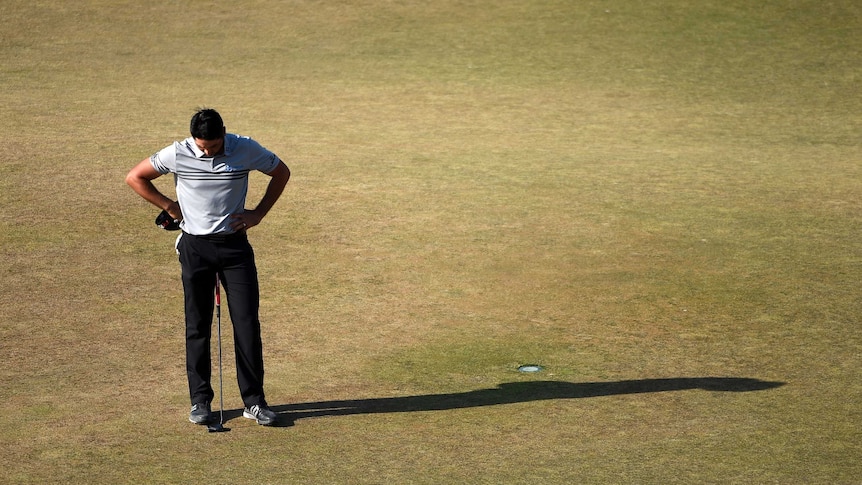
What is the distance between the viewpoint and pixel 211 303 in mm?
7398

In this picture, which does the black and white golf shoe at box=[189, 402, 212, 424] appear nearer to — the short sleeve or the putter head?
the putter head

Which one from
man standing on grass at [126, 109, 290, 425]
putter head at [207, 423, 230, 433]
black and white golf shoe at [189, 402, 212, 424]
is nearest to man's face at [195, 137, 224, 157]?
man standing on grass at [126, 109, 290, 425]

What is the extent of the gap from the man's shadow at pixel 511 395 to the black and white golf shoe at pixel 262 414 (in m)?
0.08

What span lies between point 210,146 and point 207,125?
16 cm

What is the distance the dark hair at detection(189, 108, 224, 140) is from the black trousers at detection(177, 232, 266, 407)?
2.14 feet

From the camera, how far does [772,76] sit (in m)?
21.6

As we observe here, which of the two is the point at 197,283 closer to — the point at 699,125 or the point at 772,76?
the point at 699,125

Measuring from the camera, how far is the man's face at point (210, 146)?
7047 millimetres

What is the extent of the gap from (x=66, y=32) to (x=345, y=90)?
640 centimetres

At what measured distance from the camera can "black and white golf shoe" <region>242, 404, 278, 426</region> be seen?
285 inches

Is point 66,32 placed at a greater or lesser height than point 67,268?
greater

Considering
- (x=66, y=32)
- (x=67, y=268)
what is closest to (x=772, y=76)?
(x=66, y=32)

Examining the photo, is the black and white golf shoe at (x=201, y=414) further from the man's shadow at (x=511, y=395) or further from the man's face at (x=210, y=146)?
the man's face at (x=210, y=146)

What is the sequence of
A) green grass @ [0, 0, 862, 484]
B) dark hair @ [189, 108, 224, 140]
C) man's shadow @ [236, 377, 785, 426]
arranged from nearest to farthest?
dark hair @ [189, 108, 224, 140]
green grass @ [0, 0, 862, 484]
man's shadow @ [236, 377, 785, 426]
